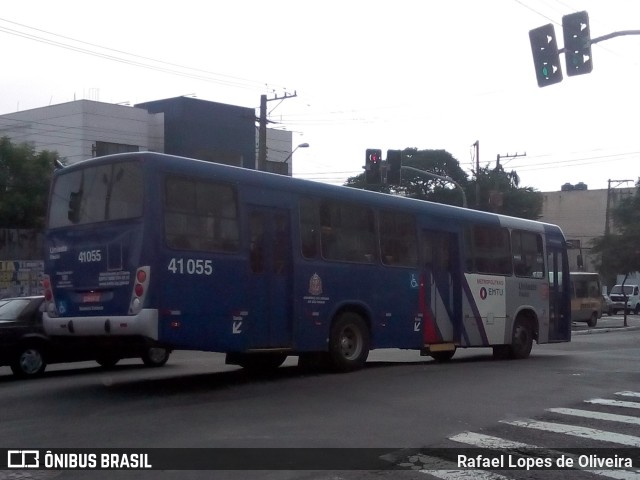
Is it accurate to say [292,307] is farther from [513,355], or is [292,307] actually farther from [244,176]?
[513,355]

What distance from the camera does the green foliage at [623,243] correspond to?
5853cm

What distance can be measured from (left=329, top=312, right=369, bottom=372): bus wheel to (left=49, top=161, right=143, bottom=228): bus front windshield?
→ 4.58m

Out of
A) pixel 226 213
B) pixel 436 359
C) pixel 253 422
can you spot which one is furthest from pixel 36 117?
pixel 253 422

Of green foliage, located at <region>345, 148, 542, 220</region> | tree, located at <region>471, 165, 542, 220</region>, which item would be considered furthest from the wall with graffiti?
tree, located at <region>471, 165, 542, 220</region>

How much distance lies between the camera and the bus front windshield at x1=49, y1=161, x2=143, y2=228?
40.5ft

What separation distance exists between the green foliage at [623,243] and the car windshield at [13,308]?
4880cm

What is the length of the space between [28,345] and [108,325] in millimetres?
4235

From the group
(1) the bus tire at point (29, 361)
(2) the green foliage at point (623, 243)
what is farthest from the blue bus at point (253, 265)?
(2) the green foliage at point (623, 243)

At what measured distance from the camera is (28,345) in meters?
15.6

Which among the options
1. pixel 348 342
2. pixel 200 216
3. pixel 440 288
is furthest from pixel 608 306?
pixel 200 216

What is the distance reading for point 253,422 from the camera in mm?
10180

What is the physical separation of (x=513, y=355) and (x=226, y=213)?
9.59 meters

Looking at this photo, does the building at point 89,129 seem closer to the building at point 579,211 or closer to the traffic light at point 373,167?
the traffic light at point 373,167

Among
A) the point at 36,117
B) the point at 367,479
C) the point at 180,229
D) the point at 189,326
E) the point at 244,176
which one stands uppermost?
the point at 36,117
